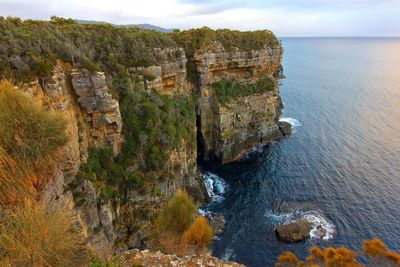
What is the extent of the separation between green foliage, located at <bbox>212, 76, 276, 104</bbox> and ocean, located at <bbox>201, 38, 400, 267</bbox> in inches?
481

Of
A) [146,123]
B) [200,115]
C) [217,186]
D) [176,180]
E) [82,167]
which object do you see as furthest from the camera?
[200,115]

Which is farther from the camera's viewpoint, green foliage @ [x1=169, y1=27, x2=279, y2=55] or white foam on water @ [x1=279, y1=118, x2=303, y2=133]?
white foam on water @ [x1=279, y1=118, x2=303, y2=133]

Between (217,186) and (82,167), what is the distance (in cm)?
2660

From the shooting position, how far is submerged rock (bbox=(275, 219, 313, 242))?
122 ft

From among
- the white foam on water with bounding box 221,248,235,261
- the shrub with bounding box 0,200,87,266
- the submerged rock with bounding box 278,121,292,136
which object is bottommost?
the white foam on water with bounding box 221,248,235,261

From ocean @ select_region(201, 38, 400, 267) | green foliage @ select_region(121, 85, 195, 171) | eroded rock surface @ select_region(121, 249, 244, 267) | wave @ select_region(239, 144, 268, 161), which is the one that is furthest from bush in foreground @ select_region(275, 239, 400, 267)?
wave @ select_region(239, 144, 268, 161)

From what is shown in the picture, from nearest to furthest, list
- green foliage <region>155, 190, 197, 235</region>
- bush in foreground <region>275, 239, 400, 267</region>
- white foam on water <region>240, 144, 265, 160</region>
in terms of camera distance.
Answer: bush in foreground <region>275, 239, 400, 267</region>, green foliage <region>155, 190, 197, 235</region>, white foam on water <region>240, 144, 265, 160</region>

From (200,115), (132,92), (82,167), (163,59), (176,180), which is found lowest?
(176,180)

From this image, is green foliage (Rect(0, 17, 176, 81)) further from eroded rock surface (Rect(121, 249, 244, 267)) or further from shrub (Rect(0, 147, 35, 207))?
eroded rock surface (Rect(121, 249, 244, 267))

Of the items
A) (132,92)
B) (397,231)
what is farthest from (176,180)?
(397,231)

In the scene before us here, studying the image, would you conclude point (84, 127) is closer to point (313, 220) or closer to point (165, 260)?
point (165, 260)

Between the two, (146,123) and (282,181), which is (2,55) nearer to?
(146,123)

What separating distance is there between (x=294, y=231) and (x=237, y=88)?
3045 cm

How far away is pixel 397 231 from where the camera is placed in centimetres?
3794
